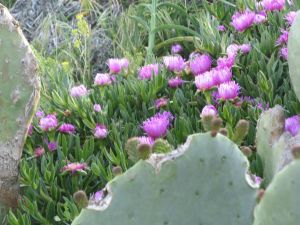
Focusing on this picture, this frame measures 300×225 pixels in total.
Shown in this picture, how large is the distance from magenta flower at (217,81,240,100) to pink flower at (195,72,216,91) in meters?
0.05

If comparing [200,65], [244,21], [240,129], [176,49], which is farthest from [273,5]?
[240,129]

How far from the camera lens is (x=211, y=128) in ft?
5.02

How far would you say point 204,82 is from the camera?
3061 millimetres

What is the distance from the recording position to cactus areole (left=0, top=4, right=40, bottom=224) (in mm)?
2568

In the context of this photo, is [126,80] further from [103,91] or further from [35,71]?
[35,71]

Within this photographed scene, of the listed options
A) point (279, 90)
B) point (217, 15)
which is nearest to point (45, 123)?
point (279, 90)

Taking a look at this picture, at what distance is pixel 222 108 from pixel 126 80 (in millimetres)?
626

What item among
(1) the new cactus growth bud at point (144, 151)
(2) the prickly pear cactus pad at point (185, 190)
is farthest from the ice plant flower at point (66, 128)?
(1) the new cactus growth bud at point (144, 151)

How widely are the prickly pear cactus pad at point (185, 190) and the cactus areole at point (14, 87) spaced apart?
3.49 ft

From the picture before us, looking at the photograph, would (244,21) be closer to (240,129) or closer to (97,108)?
(97,108)

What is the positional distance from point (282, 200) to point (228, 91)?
5.52 ft

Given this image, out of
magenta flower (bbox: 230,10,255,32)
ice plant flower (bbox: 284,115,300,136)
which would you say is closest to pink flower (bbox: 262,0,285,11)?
magenta flower (bbox: 230,10,255,32)

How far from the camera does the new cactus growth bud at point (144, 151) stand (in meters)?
1.48

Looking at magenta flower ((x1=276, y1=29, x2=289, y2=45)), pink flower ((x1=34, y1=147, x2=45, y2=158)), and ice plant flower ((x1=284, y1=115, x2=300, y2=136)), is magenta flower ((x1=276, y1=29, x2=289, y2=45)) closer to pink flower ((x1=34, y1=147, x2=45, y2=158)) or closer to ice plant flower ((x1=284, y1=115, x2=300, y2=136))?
ice plant flower ((x1=284, y1=115, x2=300, y2=136))
